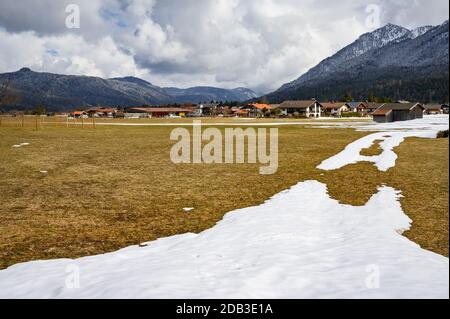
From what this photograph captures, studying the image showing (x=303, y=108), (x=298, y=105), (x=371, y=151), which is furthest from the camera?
(x=298, y=105)

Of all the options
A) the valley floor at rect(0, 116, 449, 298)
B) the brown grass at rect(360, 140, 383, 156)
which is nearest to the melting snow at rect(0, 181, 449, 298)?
the valley floor at rect(0, 116, 449, 298)

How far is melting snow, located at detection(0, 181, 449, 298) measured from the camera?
676 cm

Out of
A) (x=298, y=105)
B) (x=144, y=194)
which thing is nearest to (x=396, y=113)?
(x=298, y=105)

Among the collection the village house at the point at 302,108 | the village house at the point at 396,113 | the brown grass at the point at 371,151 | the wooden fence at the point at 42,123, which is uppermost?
the village house at the point at 302,108

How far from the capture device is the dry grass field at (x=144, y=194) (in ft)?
Answer: 35.0

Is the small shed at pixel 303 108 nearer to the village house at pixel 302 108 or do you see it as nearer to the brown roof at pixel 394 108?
the village house at pixel 302 108

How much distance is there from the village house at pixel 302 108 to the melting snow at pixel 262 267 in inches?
6743

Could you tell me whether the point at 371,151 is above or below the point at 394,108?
below

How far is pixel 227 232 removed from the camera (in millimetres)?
11133

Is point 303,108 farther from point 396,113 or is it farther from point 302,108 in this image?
point 396,113

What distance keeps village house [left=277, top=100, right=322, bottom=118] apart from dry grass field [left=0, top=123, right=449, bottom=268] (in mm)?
154296

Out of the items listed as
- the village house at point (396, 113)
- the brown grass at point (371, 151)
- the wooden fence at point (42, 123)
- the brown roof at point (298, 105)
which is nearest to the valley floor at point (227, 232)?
the brown grass at point (371, 151)

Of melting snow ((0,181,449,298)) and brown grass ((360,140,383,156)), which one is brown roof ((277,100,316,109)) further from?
melting snow ((0,181,449,298))

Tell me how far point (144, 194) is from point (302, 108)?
171m
